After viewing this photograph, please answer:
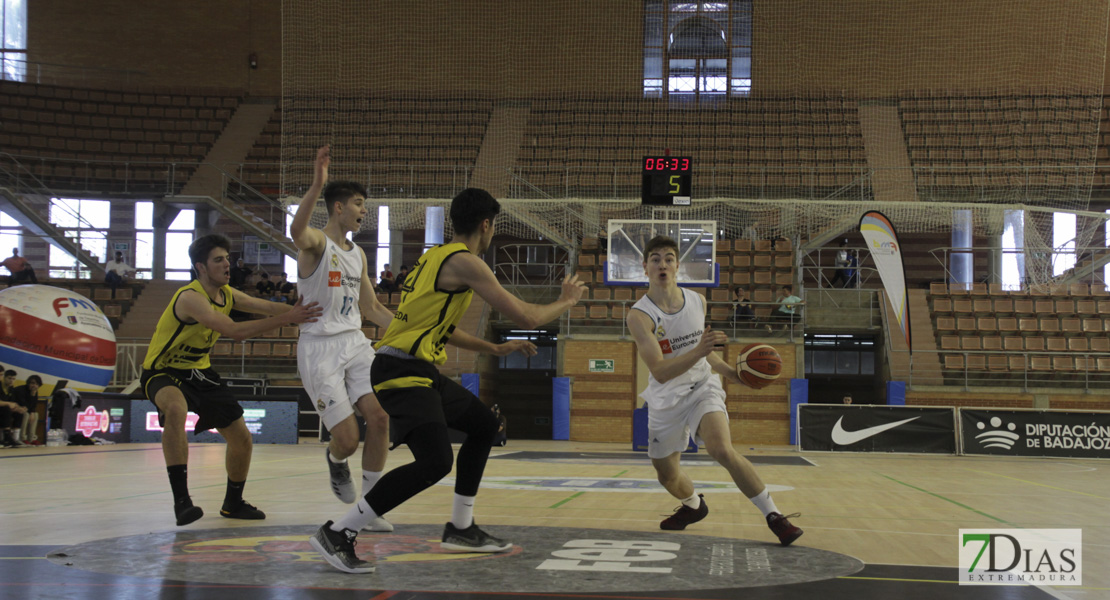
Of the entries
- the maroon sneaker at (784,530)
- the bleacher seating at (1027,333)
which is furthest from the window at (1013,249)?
the maroon sneaker at (784,530)

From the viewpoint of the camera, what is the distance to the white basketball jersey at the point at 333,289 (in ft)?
17.3

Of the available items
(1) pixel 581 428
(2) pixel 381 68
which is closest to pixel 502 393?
(1) pixel 581 428

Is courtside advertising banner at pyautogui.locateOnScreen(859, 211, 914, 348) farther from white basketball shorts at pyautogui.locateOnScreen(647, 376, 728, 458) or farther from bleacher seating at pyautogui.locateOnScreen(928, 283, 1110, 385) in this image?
white basketball shorts at pyautogui.locateOnScreen(647, 376, 728, 458)

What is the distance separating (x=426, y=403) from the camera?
411 cm

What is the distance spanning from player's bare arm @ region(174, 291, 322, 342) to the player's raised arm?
0.33 meters

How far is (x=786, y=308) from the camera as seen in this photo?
21.5 metres

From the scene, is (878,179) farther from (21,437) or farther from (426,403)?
(426,403)

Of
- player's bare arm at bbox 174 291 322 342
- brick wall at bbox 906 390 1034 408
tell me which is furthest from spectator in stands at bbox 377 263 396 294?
player's bare arm at bbox 174 291 322 342

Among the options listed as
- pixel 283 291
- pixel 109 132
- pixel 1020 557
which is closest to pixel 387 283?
pixel 283 291

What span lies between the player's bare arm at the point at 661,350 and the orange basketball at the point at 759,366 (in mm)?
552

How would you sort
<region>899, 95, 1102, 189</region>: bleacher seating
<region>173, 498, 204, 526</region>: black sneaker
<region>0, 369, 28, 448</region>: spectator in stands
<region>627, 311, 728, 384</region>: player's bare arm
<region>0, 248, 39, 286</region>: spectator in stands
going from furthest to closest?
<region>899, 95, 1102, 189</region>: bleacher seating, <region>0, 248, 39, 286</region>: spectator in stands, <region>0, 369, 28, 448</region>: spectator in stands, <region>173, 498, 204, 526</region>: black sneaker, <region>627, 311, 728, 384</region>: player's bare arm

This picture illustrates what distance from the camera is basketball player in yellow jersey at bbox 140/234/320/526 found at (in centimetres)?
547

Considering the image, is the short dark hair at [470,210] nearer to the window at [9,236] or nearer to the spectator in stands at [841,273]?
the spectator in stands at [841,273]

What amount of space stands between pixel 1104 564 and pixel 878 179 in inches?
846
